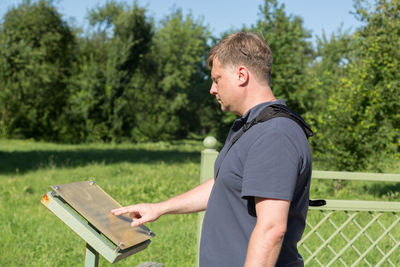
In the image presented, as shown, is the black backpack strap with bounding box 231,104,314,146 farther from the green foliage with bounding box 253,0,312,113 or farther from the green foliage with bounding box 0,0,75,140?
the green foliage with bounding box 0,0,75,140

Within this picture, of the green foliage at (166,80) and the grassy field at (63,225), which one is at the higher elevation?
the green foliage at (166,80)

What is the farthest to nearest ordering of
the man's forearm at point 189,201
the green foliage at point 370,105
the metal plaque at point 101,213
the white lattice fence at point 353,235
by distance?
1. the green foliage at point 370,105
2. the white lattice fence at point 353,235
3. the man's forearm at point 189,201
4. the metal plaque at point 101,213

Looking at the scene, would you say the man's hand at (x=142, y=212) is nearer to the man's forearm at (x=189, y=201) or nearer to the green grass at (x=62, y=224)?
the man's forearm at (x=189, y=201)

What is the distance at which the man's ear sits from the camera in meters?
1.74

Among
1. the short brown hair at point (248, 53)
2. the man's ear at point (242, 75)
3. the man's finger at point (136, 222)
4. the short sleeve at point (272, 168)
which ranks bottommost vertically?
the man's finger at point (136, 222)

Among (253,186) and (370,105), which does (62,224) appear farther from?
(370,105)

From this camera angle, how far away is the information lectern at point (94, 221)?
6.57 ft

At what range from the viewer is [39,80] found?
25.9 meters

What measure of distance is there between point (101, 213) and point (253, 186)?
929 millimetres

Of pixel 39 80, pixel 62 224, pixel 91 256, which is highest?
pixel 39 80

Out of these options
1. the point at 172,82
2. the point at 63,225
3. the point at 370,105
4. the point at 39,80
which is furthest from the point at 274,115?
the point at 172,82

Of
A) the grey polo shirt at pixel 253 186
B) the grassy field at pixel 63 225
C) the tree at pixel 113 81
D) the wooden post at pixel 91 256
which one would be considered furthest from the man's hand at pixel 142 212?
the tree at pixel 113 81

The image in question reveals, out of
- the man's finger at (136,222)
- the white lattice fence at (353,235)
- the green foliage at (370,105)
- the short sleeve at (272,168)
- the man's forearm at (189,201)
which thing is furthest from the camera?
the green foliage at (370,105)

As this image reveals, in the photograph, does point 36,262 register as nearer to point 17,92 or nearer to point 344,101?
point 344,101
